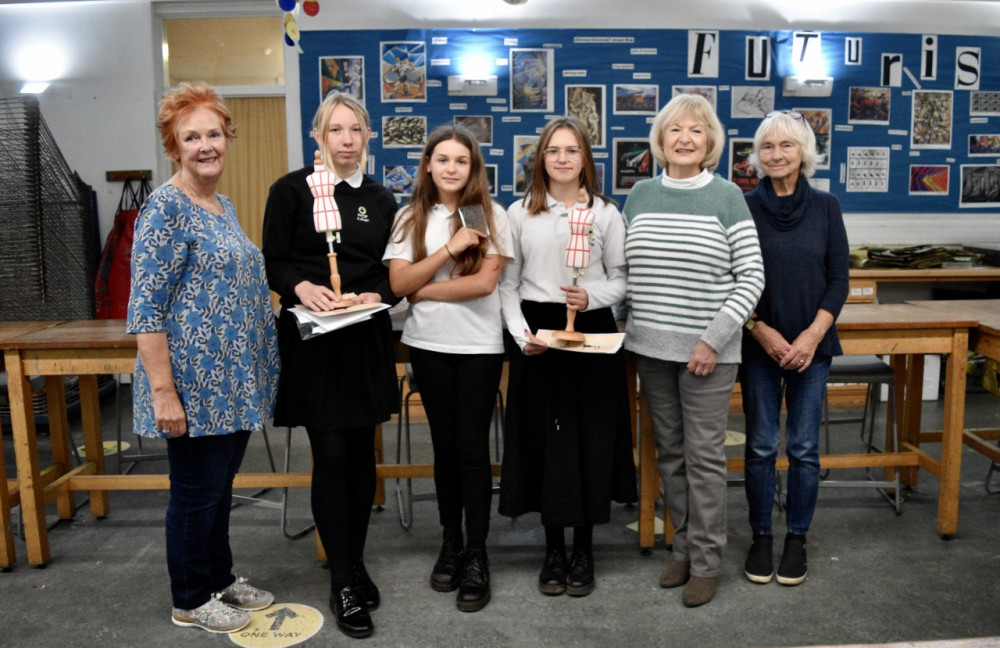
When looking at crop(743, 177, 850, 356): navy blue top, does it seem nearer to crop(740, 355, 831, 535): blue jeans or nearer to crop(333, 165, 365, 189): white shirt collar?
crop(740, 355, 831, 535): blue jeans

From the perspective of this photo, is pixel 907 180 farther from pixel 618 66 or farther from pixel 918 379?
pixel 918 379

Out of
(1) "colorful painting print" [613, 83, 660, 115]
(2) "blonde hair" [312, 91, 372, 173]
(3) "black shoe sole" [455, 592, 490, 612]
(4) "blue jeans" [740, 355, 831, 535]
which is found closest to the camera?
(2) "blonde hair" [312, 91, 372, 173]

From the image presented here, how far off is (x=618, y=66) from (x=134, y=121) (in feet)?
11.3

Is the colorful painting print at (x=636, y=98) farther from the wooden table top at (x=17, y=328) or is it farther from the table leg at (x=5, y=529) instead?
the table leg at (x=5, y=529)

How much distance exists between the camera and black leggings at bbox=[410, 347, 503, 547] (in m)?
2.54

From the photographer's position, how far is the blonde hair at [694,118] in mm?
2488

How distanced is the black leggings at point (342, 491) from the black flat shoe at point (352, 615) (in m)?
0.03

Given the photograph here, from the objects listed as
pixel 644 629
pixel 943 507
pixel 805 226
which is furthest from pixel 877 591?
pixel 805 226

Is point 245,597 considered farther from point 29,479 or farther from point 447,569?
point 29,479

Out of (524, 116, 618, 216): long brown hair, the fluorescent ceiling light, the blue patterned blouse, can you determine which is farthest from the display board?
the blue patterned blouse

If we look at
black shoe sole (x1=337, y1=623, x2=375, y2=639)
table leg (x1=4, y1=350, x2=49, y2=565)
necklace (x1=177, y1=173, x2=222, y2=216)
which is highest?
necklace (x1=177, y1=173, x2=222, y2=216)

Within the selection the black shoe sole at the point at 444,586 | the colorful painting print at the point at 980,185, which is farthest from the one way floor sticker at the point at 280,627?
the colorful painting print at the point at 980,185

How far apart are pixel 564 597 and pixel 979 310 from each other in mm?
2097

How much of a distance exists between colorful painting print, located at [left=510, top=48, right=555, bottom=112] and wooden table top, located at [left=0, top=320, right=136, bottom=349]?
3.26m
